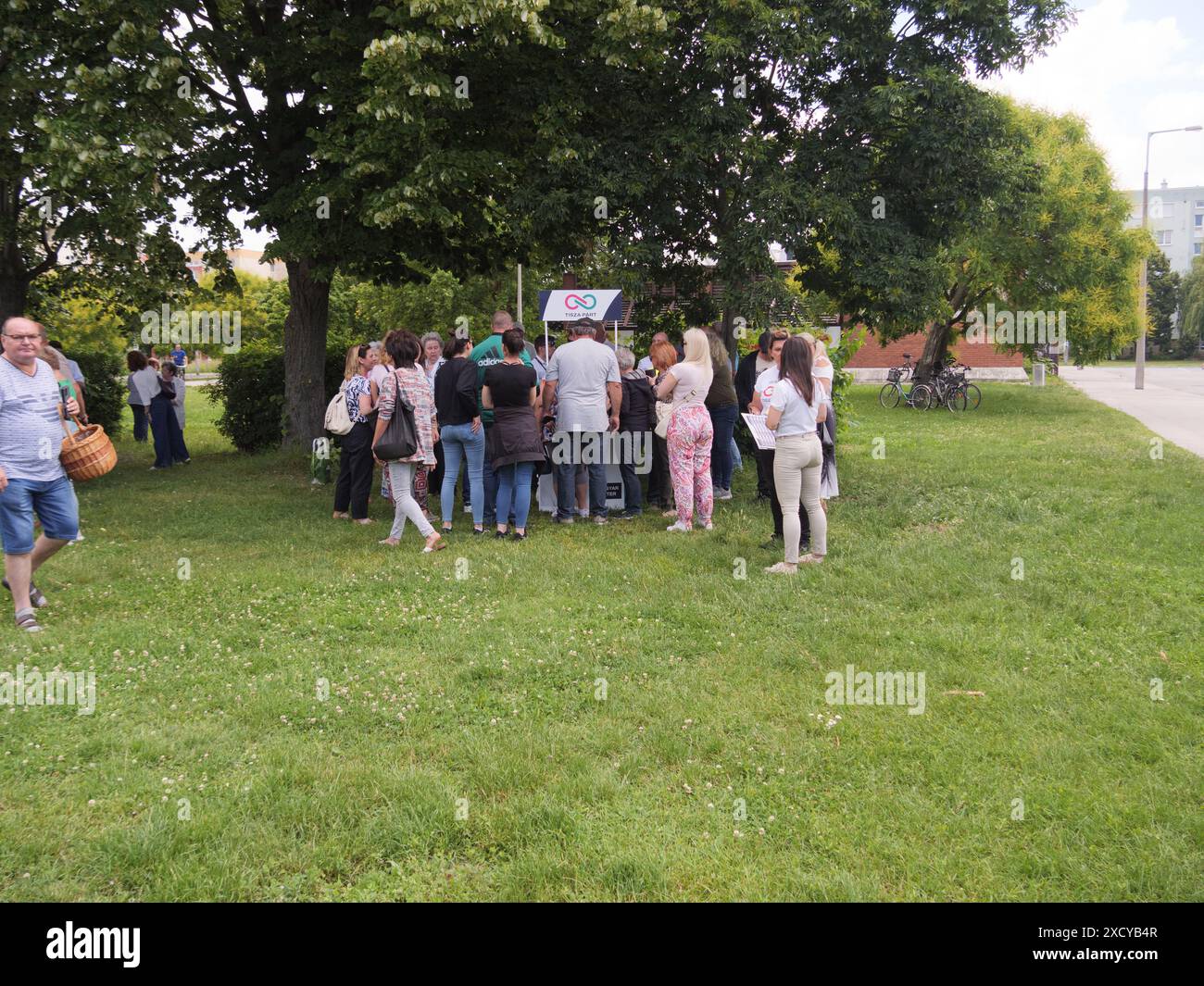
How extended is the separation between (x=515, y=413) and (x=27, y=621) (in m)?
4.51

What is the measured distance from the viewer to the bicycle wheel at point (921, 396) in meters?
27.0

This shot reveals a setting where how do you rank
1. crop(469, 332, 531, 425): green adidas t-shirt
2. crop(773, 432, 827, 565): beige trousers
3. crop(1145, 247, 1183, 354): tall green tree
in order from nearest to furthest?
1. crop(773, 432, 827, 565): beige trousers
2. crop(469, 332, 531, 425): green adidas t-shirt
3. crop(1145, 247, 1183, 354): tall green tree

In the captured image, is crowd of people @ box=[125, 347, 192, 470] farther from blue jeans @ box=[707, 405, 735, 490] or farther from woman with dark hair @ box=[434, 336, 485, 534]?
blue jeans @ box=[707, 405, 735, 490]

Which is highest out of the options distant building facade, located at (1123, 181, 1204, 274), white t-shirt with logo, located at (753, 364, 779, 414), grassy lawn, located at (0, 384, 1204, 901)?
distant building facade, located at (1123, 181, 1204, 274)

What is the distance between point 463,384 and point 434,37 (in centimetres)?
425

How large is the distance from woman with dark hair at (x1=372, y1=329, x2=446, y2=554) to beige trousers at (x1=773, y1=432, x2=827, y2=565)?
10.9 feet

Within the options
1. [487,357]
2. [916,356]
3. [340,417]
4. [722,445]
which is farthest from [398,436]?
[916,356]

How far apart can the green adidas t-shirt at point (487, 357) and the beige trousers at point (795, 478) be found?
288 centimetres

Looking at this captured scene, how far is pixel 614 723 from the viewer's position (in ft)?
16.4

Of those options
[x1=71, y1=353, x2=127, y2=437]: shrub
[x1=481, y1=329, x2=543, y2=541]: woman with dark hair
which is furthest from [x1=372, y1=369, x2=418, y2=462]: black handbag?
[x1=71, y1=353, x2=127, y2=437]: shrub

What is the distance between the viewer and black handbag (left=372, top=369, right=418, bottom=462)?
29.2ft

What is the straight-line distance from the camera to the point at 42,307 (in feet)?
63.3

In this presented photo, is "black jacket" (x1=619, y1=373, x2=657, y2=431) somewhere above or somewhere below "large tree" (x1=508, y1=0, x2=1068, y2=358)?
below

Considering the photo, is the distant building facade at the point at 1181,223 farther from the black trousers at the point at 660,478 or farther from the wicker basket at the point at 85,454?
the wicker basket at the point at 85,454
